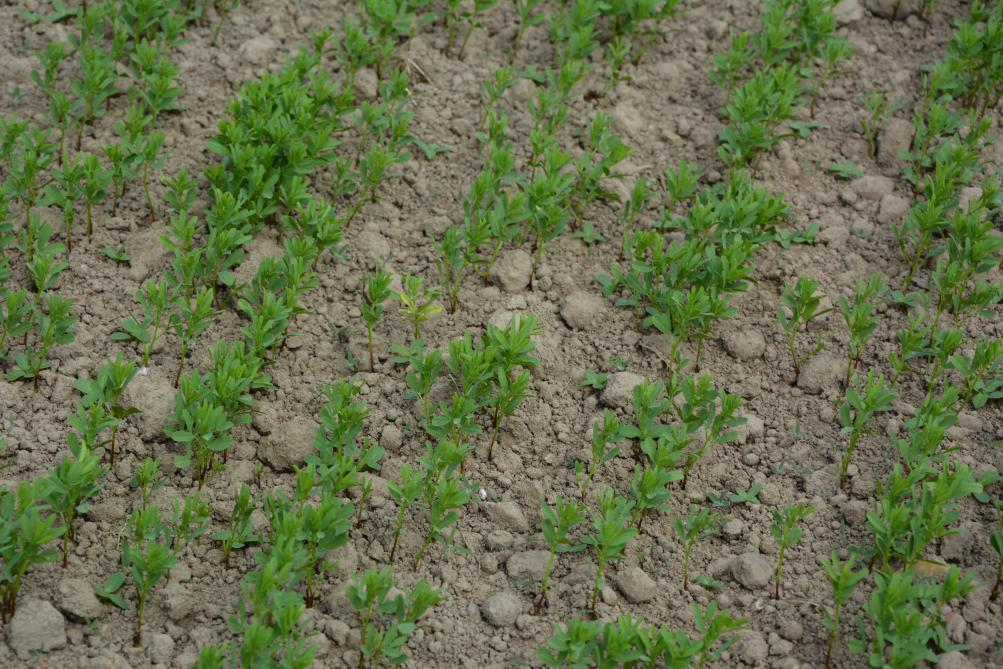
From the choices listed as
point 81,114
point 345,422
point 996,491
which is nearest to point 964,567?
point 996,491

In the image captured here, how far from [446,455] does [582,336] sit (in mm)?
1009

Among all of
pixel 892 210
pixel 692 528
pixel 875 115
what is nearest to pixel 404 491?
pixel 692 528

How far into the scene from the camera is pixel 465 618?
3.92 metres

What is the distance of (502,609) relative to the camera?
3900 millimetres

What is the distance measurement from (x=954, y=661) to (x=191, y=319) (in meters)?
2.97

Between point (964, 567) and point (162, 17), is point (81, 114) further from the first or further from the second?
point (964, 567)

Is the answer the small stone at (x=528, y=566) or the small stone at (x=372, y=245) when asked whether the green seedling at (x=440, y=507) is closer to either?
the small stone at (x=528, y=566)

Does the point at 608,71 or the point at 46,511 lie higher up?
the point at 608,71

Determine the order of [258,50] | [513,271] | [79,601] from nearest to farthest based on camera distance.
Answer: [79,601], [513,271], [258,50]

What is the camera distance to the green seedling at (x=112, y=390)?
4.11 m

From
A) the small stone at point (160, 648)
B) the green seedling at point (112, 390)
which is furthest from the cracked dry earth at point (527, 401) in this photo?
the green seedling at point (112, 390)

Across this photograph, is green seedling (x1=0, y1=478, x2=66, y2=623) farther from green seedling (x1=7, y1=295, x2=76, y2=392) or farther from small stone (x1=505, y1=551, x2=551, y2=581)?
small stone (x1=505, y1=551, x2=551, y2=581)

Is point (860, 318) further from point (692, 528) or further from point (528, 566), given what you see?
point (528, 566)

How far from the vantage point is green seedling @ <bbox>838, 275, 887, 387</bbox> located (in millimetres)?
4555
